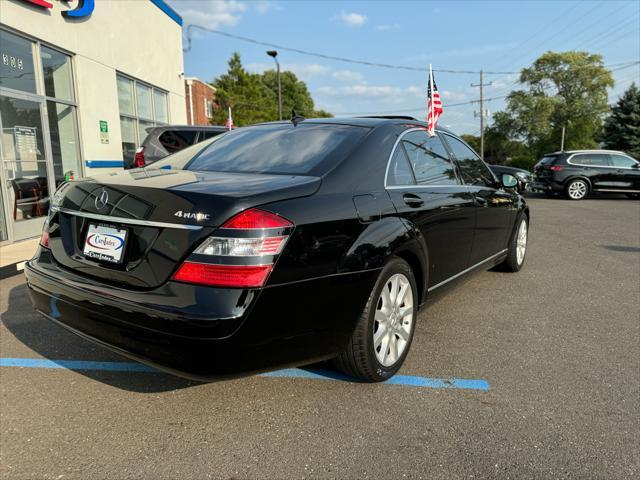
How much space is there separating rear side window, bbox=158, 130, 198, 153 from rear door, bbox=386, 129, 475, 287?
21.8 ft

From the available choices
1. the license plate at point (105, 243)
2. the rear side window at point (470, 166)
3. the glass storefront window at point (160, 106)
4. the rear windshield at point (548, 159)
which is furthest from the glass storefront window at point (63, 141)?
the rear windshield at point (548, 159)

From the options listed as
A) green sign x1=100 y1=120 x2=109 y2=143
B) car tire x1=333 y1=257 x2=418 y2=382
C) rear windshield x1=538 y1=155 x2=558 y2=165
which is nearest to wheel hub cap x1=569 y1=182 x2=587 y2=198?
rear windshield x1=538 y1=155 x2=558 y2=165

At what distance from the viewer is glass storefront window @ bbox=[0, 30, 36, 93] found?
7410mm

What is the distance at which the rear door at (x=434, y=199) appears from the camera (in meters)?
2.96

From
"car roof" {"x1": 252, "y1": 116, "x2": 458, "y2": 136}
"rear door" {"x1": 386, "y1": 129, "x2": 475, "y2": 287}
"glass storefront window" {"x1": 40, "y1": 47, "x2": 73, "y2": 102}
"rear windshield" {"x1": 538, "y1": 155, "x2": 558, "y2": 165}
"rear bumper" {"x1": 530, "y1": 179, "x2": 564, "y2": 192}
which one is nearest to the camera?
"rear door" {"x1": 386, "y1": 129, "x2": 475, "y2": 287}

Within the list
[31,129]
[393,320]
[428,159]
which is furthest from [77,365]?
[31,129]

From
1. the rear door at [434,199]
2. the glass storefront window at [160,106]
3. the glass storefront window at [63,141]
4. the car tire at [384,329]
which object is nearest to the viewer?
the car tire at [384,329]

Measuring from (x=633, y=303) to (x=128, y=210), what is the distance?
14.8 ft

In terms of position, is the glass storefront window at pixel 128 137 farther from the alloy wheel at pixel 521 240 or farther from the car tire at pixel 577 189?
the car tire at pixel 577 189

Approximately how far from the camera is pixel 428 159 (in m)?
→ 3.48

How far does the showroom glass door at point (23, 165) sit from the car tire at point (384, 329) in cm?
691

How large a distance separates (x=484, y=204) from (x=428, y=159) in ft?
3.07

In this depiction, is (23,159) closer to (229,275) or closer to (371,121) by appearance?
(371,121)

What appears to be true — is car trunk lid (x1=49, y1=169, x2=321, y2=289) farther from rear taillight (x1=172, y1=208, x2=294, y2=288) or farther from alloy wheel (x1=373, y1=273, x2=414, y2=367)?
alloy wheel (x1=373, y1=273, x2=414, y2=367)
